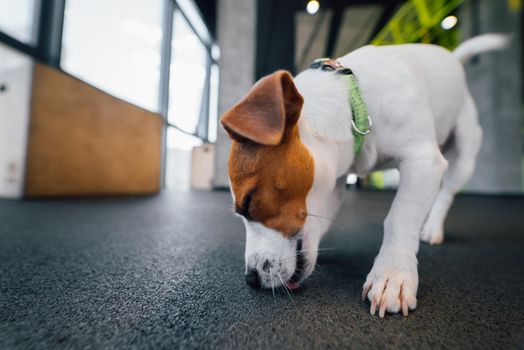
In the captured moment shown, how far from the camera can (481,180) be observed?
19.1ft

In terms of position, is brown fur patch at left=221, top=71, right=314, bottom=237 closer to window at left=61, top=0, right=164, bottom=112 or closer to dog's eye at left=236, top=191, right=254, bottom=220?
dog's eye at left=236, top=191, right=254, bottom=220

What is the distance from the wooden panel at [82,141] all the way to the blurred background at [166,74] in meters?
0.01

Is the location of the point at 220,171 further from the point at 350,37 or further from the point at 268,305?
the point at 268,305

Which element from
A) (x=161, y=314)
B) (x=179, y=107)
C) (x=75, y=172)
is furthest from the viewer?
(x=179, y=107)

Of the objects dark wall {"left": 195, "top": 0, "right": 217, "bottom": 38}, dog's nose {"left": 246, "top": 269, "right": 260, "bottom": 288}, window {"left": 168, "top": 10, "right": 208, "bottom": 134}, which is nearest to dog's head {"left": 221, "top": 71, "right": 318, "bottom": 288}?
dog's nose {"left": 246, "top": 269, "right": 260, "bottom": 288}

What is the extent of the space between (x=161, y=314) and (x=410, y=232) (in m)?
0.65

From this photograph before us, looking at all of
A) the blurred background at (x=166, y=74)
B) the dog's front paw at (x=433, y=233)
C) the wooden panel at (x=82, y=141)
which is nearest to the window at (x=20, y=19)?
the blurred background at (x=166, y=74)

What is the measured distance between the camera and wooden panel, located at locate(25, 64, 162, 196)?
9.29ft

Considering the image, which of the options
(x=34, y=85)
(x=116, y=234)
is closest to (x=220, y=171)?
(x=34, y=85)

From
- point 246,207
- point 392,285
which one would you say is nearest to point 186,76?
point 246,207

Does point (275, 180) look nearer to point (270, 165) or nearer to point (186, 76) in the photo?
point (270, 165)

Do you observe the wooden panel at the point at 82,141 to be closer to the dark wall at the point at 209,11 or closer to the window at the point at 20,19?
Answer: the window at the point at 20,19

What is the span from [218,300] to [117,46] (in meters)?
4.57

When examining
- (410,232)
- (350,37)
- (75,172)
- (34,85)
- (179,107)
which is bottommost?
(410,232)
